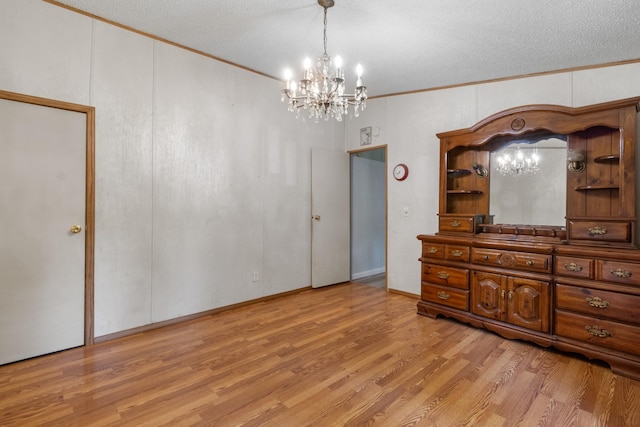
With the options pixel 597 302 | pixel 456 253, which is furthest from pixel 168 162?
pixel 597 302

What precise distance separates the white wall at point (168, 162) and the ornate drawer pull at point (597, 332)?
2981 mm

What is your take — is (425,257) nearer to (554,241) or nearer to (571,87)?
(554,241)

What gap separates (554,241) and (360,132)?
2786 mm

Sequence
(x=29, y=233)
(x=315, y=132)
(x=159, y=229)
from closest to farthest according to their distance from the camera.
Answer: (x=29, y=233) < (x=159, y=229) < (x=315, y=132)

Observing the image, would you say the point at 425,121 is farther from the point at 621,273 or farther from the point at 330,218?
the point at 621,273

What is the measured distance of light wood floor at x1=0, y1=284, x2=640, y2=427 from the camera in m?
A: 1.77

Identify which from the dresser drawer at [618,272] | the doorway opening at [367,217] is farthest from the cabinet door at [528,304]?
the doorway opening at [367,217]

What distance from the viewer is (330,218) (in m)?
4.56

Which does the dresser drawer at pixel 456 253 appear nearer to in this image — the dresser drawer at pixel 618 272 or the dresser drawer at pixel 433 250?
the dresser drawer at pixel 433 250

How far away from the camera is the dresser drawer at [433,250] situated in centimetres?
333

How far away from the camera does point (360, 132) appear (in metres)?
4.65

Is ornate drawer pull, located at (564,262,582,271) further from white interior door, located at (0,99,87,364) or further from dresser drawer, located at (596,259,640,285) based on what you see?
white interior door, located at (0,99,87,364)

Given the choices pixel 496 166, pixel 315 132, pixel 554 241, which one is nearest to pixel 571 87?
pixel 496 166

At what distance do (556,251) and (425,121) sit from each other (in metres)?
2.15
